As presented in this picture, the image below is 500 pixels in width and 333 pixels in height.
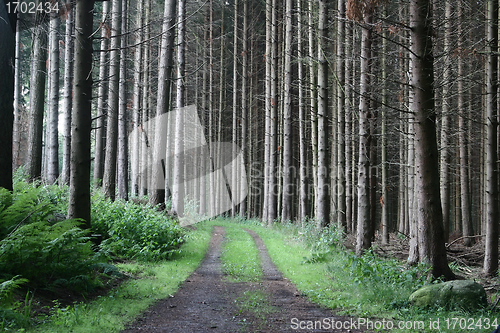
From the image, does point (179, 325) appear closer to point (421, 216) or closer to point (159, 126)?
point (421, 216)

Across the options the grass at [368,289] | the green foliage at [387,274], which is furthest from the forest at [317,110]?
the grass at [368,289]

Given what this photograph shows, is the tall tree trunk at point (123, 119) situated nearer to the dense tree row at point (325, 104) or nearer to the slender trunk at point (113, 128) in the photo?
the dense tree row at point (325, 104)

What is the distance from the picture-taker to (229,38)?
109 feet

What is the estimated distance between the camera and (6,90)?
709cm

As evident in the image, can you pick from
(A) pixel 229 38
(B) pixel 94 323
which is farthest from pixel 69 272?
(A) pixel 229 38

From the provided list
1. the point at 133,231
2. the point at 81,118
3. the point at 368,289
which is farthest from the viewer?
the point at 133,231

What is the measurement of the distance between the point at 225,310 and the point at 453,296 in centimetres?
365

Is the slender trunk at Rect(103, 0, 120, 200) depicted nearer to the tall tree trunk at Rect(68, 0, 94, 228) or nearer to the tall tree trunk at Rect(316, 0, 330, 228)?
the tall tree trunk at Rect(68, 0, 94, 228)

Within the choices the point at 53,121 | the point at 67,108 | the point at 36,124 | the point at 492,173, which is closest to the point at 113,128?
the point at 67,108

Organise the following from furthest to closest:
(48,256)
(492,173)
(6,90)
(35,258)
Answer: (492,173) < (6,90) < (48,256) < (35,258)

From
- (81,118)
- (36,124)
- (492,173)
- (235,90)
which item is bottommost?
(492,173)

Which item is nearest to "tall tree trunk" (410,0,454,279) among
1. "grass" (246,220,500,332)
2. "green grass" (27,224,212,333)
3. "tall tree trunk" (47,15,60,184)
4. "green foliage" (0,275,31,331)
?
"grass" (246,220,500,332)

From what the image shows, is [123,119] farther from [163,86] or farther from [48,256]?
[48,256]

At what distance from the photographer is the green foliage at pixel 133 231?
31.7 feet
